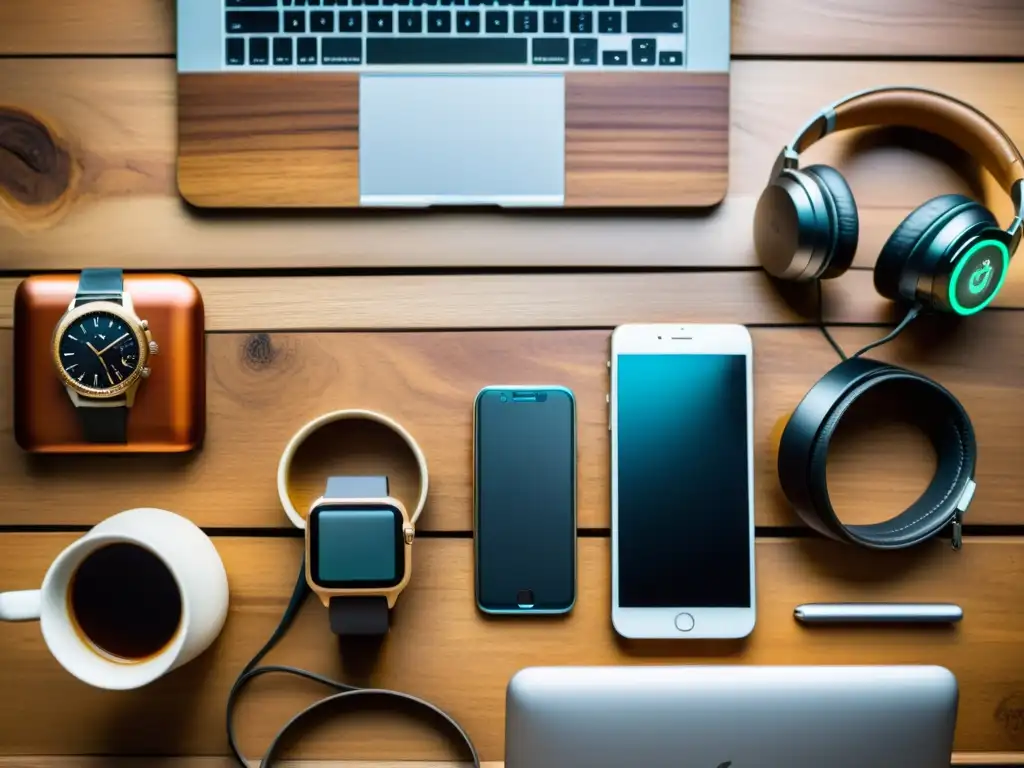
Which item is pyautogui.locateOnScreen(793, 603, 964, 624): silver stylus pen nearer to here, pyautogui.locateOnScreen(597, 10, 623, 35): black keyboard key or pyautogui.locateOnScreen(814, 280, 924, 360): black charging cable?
pyautogui.locateOnScreen(814, 280, 924, 360): black charging cable

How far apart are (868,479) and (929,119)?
1.08ft

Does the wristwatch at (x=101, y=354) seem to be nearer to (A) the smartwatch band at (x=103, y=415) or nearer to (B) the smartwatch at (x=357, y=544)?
(A) the smartwatch band at (x=103, y=415)

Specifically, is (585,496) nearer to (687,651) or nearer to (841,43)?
(687,651)

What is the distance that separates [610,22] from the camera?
701 mm

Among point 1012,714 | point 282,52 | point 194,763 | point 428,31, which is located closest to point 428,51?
point 428,31

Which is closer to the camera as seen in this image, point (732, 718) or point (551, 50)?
point (732, 718)

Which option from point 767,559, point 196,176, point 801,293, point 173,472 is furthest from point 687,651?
point 196,176

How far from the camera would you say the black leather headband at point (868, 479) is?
2.14ft

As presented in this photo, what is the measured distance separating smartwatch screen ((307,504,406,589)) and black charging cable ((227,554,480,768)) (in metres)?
0.07

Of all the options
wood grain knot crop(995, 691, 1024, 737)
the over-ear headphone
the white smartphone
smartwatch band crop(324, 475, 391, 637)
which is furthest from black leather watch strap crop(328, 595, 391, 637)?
wood grain knot crop(995, 691, 1024, 737)

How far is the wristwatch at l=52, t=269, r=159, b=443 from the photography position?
0.68 metres

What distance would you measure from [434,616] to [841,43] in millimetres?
653

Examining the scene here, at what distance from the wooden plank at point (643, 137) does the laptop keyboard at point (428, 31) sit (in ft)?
0.10

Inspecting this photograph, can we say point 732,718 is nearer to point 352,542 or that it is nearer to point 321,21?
point 352,542
